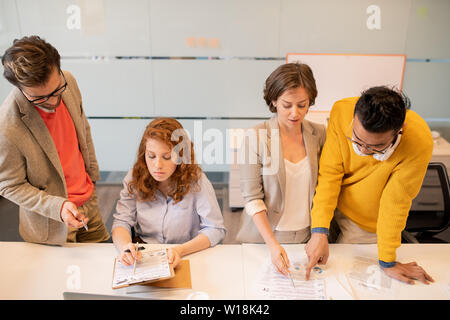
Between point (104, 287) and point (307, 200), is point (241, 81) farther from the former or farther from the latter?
point (104, 287)

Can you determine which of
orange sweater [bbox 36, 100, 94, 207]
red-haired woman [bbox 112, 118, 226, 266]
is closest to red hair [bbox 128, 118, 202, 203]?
red-haired woman [bbox 112, 118, 226, 266]

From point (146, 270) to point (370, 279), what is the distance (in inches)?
33.6

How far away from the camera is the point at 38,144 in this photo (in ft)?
4.84

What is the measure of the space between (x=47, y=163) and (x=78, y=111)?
323 millimetres

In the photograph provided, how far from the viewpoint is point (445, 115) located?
346 cm

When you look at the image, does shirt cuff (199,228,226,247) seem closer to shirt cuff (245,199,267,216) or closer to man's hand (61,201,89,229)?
shirt cuff (245,199,267,216)

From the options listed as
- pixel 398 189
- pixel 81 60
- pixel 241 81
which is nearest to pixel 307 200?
pixel 398 189

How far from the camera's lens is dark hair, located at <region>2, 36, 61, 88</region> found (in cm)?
128

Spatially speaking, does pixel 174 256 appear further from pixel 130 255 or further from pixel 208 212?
pixel 208 212

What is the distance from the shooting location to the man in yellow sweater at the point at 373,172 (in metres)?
1.12

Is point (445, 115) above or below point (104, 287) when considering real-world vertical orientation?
above

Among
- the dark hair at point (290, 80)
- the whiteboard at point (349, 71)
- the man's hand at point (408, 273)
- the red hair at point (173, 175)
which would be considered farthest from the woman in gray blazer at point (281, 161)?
the whiteboard at point (349, 71)

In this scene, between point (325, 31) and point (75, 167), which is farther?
point (325, 31)
